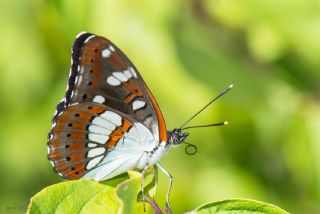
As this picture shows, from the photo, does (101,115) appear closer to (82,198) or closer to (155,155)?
(155,155)

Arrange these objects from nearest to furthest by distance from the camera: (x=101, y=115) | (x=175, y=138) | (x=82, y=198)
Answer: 1. (x=82, y=198)
2. (x=101, y=115)
3. (x=175, y=138)

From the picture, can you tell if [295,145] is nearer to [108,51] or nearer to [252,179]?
[252,179]

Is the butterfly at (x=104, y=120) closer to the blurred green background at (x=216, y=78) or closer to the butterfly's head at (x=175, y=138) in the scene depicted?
the butterfly's head at (x=175, y=138)

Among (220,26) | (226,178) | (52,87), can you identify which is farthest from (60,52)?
(226,178)

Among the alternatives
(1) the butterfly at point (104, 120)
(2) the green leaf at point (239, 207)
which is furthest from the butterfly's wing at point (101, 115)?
(2) the green leaf at point (239, 207)

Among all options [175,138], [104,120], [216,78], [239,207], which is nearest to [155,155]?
[175,138]

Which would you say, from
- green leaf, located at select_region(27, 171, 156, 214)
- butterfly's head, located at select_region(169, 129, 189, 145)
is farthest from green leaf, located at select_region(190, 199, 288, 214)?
butterfly's head, located at select_region(169, 129, 189, 145)
